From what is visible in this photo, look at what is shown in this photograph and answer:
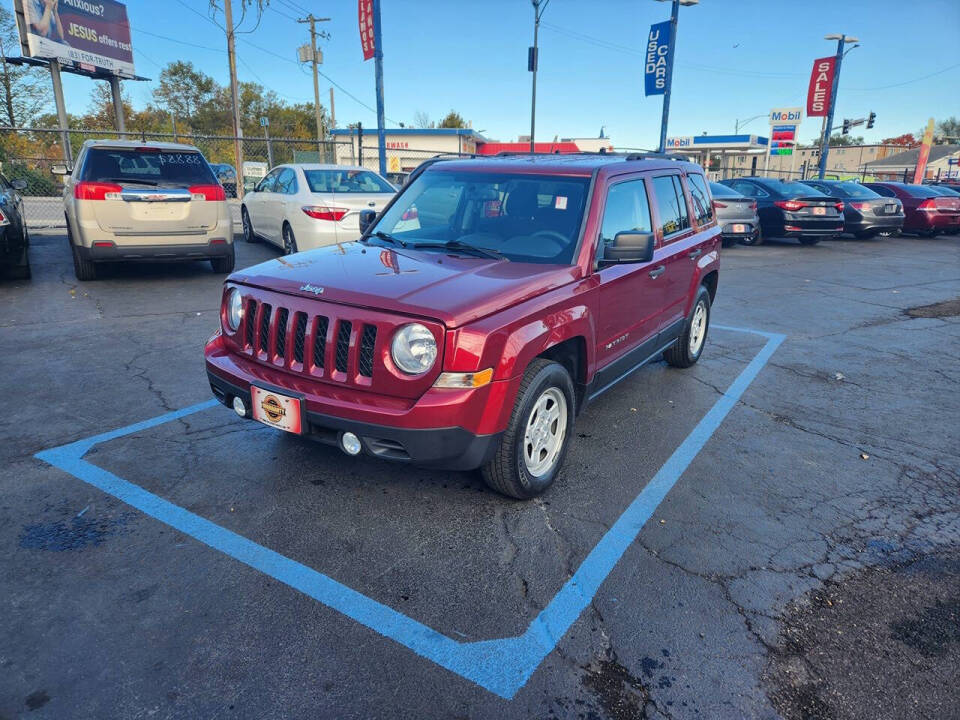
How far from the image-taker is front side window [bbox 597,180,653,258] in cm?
398

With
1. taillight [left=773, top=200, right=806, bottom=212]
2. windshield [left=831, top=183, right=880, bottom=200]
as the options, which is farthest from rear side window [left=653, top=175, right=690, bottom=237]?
windshield [left=831, top=183, right=880, bottom=200]

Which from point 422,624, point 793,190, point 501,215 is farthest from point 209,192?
point 793,190

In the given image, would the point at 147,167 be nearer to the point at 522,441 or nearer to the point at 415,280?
the point at 415,280

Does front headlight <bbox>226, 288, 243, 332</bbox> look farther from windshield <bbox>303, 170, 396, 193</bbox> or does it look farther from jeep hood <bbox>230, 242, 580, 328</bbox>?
windshield <bbox>303, 170, 396, 193</bbox>

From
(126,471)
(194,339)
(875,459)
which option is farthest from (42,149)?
(875,459)

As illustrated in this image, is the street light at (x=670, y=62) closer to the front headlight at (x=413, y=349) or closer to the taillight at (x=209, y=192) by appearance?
the taillight at (x=209, y=192)

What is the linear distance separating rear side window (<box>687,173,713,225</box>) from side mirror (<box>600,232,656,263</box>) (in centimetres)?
220

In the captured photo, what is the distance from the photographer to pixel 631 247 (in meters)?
3.63

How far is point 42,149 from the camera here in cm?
3691

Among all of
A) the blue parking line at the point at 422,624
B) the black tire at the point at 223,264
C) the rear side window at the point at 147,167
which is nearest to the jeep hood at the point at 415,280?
the blue parking line at the point at 422,624

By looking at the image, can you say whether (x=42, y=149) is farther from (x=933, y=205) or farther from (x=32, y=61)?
(x=933, y=205)

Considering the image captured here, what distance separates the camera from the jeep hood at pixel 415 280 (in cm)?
298

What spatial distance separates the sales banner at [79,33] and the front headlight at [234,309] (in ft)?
87.6

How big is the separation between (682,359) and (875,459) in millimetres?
1962
